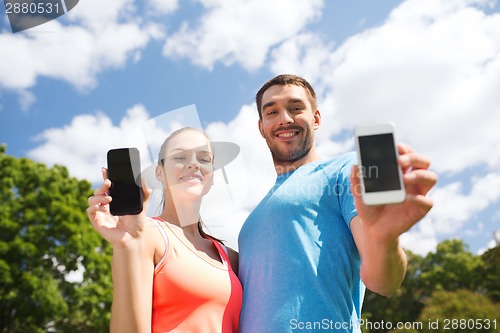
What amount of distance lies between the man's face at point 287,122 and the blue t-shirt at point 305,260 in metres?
0.52

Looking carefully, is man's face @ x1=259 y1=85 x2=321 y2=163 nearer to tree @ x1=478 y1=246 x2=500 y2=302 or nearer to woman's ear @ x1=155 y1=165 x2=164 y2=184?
woman's ear @ x1=155 y1=165 x2=164 y2=184

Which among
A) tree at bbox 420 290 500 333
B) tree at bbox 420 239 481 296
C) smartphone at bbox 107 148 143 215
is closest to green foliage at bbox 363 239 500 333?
tree at bbox 420 239 481 296

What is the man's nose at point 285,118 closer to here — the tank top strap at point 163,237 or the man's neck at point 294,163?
the man's neck at point 294,163

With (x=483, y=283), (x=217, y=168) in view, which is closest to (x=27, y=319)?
(x=217, y=168)

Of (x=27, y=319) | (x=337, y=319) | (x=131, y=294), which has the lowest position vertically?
(x=27, y=319)

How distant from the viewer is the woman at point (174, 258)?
2.58 metres

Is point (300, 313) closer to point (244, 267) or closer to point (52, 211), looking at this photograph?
point (244, 267)

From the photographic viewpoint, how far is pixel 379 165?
6.32 ft

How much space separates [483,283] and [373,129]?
125ft

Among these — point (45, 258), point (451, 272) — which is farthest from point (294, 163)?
point (451, 272)

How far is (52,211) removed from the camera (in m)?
20.1

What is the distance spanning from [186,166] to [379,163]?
1.82 m

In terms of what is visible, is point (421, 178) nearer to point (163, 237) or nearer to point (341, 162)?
point (341, 162)

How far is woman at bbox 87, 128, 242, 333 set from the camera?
258cm
